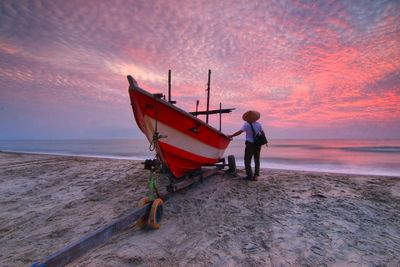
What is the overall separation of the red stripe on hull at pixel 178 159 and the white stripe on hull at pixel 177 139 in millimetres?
97

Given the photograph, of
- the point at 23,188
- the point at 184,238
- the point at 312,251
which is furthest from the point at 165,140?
the point at 23,188

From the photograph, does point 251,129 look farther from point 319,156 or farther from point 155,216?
point 319,156

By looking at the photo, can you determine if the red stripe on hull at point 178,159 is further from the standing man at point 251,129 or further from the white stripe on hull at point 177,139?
the standing man at point 251,129

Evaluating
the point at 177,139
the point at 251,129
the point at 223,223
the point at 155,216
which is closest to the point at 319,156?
the point at 251,129

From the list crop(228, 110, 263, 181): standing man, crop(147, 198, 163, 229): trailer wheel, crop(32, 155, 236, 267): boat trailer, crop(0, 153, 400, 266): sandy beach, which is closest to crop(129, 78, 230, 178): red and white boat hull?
crop(32, 155, 236, 267): boat trailer

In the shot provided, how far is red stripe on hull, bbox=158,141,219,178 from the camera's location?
190 inches

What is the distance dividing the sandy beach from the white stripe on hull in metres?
1.11

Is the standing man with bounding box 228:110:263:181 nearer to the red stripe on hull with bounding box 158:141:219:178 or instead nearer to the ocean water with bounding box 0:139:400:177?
the red stripe on hull with bounding box 158:141:219:178

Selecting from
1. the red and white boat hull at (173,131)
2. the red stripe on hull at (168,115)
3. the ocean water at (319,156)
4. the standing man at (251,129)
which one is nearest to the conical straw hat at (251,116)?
the standing man at (251,129)

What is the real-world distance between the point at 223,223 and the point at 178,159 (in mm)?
1997

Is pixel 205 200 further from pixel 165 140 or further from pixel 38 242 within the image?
pixel 38 242

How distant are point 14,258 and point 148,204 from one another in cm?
186

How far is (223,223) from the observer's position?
3.74m

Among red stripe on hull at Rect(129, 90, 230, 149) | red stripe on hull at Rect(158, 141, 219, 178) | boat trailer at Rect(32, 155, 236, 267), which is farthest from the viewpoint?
red stripe on hull at Rect(158, 141, 219, 178)
